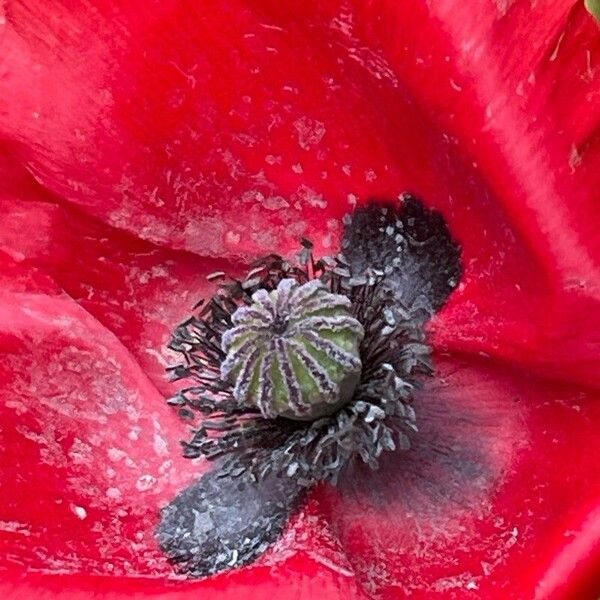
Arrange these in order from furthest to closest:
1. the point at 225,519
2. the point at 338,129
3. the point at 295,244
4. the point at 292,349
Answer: the point at 295,244 → the point at 338,129 → the point at 225,519 → the point at 292,349

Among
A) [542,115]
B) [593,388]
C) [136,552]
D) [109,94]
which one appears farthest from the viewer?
[109,94]

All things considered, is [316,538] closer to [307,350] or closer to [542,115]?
[307,350]

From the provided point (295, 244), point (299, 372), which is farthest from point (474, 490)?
point (295, 244)

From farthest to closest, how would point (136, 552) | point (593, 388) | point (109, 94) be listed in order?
point (109, 94)
point (136, 552)
point (593, 388)

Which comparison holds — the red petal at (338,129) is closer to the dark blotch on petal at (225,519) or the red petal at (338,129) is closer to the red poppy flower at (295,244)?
the red poppy flower at (295,244)

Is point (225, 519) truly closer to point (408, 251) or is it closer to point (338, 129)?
point (408, 251)

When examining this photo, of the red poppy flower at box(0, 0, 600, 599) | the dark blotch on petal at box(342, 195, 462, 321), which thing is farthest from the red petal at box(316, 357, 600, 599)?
the dark blotch on petal at box(342, 195, 462, 321)

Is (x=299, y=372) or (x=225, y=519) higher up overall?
(x=299, y=372)

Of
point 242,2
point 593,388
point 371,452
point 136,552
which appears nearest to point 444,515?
point 371,452
